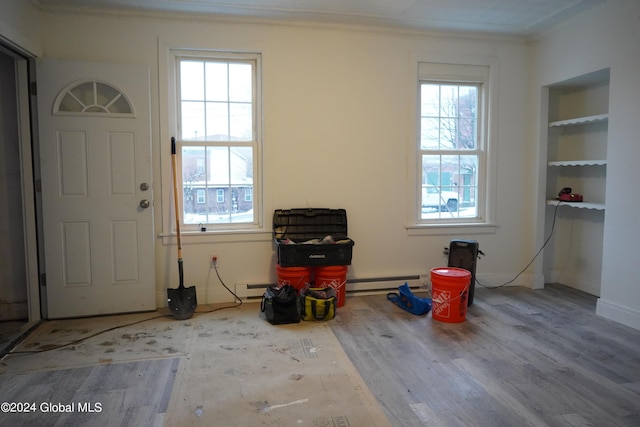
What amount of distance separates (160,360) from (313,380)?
1061mm

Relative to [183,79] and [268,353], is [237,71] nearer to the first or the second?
[183,79]

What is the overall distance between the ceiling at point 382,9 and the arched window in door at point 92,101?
0.69 meters

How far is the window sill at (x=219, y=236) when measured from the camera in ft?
13.4

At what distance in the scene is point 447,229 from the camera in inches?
183

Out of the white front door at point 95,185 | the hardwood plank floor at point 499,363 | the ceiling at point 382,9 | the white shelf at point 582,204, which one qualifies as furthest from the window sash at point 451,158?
the white front door at point 95,185

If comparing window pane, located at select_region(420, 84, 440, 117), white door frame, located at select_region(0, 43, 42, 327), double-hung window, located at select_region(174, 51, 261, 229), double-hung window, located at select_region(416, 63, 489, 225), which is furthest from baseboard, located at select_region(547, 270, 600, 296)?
white door frame, located at select_region(0, 43, 42, 327)

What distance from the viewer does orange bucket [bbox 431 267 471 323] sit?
3588mm

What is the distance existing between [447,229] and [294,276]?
1765mm

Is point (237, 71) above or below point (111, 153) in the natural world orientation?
above

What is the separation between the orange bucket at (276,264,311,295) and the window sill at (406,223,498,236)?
1.26 meters

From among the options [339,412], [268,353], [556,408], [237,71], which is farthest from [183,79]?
[556,408]

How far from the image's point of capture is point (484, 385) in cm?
258

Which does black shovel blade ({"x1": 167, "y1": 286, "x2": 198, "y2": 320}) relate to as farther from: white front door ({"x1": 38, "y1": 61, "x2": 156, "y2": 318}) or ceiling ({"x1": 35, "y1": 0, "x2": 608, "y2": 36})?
ceiling ({"x1": 35, "y1": 0, "x2": 608, "y2": 36})

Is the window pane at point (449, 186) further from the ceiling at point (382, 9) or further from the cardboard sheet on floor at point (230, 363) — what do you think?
the cardboard sheet on floor at point (230, 363)
